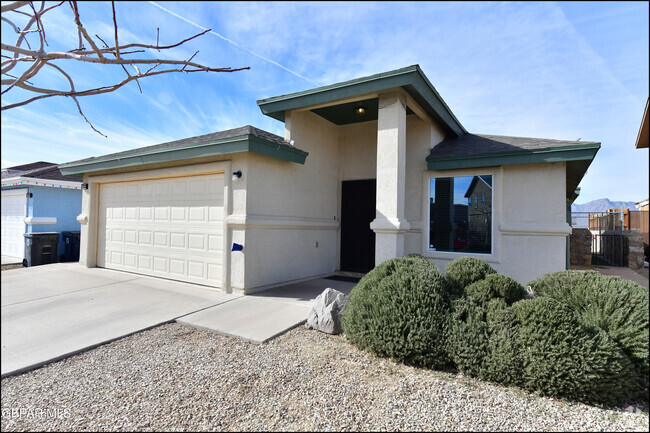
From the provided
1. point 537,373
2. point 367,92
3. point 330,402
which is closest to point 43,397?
point 330,402

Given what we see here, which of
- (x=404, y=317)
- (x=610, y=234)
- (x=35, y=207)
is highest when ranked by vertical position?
(x=35, y=207)

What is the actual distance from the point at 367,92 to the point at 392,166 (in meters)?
1.50

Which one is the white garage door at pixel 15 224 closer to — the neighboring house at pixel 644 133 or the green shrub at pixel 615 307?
the green shrub at pixel 615 307

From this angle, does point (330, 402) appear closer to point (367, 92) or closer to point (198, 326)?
point (198, 326)

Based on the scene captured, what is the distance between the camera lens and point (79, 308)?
17.5 ft

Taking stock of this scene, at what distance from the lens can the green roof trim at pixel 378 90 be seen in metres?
5.85

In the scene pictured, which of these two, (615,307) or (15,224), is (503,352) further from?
(15,224)

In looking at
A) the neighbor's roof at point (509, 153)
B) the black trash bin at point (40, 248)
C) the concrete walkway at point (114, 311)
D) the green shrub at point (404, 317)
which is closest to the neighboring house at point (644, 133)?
the green shrub at point (404, 317)

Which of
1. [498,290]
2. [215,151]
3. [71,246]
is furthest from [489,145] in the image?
[71,246]

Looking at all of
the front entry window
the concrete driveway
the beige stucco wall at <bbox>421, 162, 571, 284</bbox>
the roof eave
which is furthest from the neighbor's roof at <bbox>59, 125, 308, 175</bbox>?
the beige stucco wall at <bbox>421, 162, 571, 284</bbox>

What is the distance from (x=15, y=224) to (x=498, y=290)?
48.7ft

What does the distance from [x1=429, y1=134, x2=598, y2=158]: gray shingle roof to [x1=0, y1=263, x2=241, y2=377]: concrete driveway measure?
18.6 ft

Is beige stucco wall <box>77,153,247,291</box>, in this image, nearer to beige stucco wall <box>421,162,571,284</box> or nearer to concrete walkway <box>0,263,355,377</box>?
concrete walkway <box>0,263,355,377</box>

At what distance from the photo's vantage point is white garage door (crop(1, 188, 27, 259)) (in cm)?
1109
